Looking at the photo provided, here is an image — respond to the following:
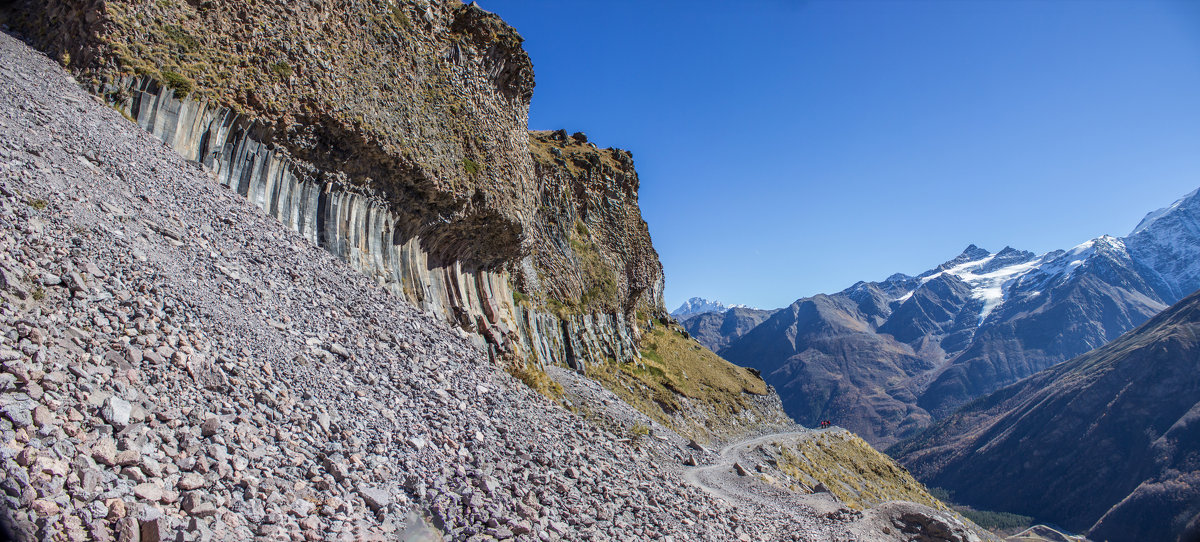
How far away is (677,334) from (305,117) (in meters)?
62.5

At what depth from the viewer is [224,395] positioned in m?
8.88

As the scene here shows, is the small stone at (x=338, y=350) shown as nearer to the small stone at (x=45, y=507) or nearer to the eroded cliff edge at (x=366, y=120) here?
the small stone at (x=45, y=507)

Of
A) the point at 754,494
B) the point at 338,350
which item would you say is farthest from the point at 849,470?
the point at 338,350

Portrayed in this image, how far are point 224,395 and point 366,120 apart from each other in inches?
702

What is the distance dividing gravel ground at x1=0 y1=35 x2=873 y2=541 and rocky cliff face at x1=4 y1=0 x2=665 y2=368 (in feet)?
5.71

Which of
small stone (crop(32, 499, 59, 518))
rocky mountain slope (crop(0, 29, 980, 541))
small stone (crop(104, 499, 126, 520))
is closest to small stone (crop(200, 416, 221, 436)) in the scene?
rocky mountain slope (crop(0, 29, 980, 541))

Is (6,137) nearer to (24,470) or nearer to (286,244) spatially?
(286,244)

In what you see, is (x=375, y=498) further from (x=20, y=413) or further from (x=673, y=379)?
(x=673, y=379)

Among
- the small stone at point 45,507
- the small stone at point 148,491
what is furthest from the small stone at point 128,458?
the small stone at point 45,507

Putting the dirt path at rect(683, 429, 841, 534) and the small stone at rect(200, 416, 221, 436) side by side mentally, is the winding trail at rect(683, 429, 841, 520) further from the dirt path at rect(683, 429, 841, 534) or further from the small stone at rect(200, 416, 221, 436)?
the small stone at rect(200, 416, 221, 436)

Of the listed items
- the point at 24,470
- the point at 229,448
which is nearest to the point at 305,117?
the point at 229,448

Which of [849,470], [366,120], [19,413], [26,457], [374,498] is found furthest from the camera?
[849,470]

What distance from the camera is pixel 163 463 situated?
6.92 m

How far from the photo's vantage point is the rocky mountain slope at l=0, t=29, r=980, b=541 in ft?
21.5
